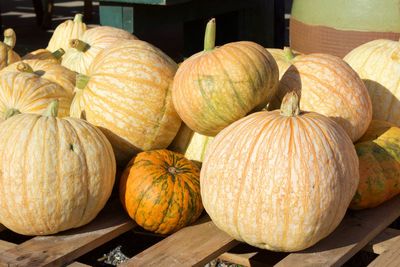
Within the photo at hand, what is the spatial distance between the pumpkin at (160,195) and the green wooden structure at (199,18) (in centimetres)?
173

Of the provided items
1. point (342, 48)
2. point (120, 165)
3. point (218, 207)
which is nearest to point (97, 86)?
point (120, 165)

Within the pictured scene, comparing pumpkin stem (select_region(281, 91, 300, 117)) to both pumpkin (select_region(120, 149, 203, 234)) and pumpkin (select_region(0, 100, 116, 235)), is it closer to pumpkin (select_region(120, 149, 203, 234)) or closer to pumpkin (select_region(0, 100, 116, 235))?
pumpkin (select_region(120, 149, 203, 234))

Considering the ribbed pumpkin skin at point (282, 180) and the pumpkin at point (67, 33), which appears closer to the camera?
the ribbed pumpkin skin at point (282, 180)

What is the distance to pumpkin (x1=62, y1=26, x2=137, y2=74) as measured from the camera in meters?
2.98

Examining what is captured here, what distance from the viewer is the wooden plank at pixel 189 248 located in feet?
6.53

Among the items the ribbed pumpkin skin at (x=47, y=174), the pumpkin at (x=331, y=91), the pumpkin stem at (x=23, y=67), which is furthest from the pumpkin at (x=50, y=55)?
the pumpkin at (x=331, y=91)

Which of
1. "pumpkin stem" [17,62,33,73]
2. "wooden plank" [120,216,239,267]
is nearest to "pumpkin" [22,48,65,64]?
"pumpkin stem" [17,62,33,73]

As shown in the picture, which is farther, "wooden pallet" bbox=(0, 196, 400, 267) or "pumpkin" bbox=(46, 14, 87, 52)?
"pumpkin" bbox=(46, 14, 87, 52)

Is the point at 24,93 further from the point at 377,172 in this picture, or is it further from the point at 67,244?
the point at 377,172

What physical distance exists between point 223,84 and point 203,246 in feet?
1.92

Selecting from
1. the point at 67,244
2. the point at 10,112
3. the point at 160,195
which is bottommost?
the point at 67,244

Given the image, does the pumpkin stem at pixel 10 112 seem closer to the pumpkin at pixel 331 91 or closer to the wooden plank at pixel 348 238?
the pumpkin at pixel 331 91

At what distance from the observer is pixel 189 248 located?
208 centimetres

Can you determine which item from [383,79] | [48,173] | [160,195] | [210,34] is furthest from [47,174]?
[383,79]
